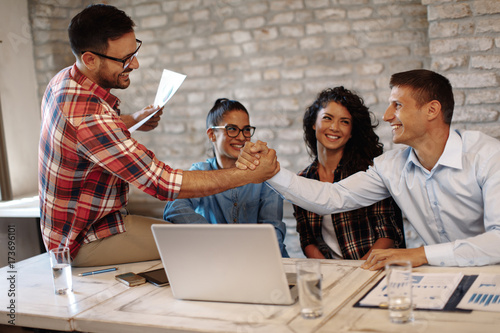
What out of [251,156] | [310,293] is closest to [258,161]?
[251,156]

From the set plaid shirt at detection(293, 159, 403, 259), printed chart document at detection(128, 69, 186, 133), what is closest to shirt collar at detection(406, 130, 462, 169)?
plaid shirt at detection(293, 159, 403, 259)

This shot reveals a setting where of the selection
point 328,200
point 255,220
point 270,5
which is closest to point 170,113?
point 270,5

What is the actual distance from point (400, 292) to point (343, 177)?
133 cm

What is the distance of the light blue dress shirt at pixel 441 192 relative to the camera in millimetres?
1733

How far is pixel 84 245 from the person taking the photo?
1995mm

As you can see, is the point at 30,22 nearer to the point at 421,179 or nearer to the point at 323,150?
the point at 323,150

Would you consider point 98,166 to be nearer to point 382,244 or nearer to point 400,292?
point 400,292

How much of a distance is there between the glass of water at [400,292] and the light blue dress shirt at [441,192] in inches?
17.0

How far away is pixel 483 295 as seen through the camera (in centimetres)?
137

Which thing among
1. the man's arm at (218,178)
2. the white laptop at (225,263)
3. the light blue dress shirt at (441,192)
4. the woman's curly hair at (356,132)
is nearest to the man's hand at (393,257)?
the light blue dress shirt at (441,192)

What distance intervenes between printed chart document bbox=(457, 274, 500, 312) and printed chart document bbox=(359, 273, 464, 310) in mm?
45

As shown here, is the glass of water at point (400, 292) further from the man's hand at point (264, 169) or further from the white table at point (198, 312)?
the man's hand at point (264, 169)

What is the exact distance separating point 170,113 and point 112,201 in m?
2.71

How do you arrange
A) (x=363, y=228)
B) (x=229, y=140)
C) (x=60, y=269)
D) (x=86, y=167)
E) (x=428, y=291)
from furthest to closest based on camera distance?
1. (x=229, y=140)
2. (x=363, y=228)
3. (x=86, y=167)
4. (x=60, y=269)
5. (x=428, y=291)
